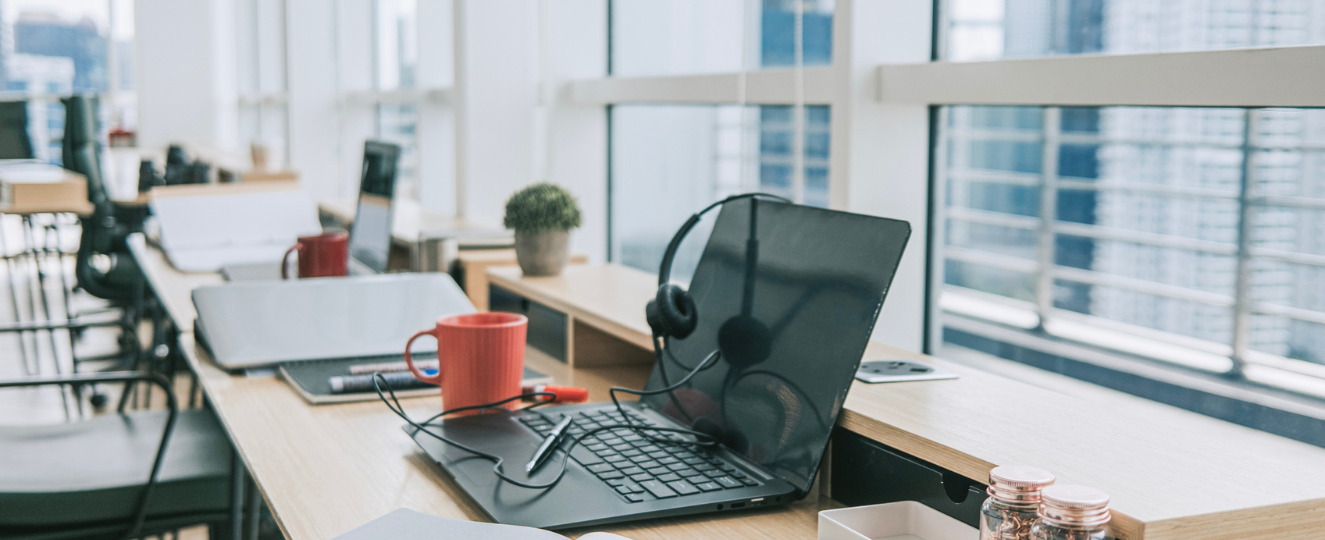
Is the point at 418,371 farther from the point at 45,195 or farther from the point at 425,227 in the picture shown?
the point at 45,195

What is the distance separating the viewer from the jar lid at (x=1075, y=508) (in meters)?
0.60

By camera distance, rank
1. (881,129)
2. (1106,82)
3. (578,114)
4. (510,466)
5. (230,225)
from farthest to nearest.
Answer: (578,114) < (230,225) < (881,129) < (1106,82) < (510,466)

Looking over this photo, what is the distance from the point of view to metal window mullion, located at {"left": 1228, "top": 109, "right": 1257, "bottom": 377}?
3.08 metres

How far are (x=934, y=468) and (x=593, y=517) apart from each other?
0.27 meters

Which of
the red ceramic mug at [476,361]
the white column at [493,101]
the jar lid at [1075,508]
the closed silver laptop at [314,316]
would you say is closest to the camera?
the jar lid at [1075,508]

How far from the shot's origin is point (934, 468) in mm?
858

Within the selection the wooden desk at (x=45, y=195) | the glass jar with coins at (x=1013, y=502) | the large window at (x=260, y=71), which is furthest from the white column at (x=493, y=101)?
the large window at (x=260, y=71)

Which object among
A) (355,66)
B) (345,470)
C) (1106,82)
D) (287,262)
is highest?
(355,66)

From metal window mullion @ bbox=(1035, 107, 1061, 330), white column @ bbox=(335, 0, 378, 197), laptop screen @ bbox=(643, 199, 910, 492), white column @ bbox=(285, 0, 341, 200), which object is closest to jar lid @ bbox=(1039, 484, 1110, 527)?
laptop screen @ bbox=(643, 199, 910, 492)

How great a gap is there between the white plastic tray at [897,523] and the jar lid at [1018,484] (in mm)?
140

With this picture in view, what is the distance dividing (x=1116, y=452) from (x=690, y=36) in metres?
1.98

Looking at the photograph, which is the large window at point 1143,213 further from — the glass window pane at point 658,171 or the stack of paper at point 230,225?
the stack of paper at point 230,225

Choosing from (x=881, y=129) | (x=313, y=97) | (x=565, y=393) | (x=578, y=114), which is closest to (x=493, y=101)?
(x=578, y=114)

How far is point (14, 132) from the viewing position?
4109 mm
